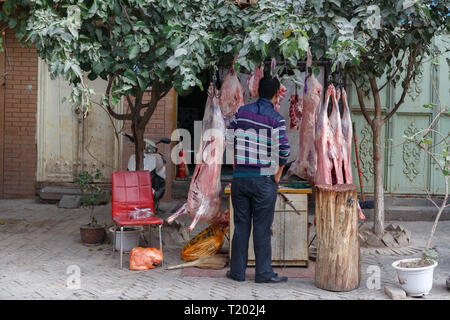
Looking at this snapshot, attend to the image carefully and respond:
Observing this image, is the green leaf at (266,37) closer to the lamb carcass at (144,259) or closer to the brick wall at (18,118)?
the lamb carcass at (144,259)

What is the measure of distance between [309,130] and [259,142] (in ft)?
4.02

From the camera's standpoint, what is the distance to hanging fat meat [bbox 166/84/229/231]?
20.3ft

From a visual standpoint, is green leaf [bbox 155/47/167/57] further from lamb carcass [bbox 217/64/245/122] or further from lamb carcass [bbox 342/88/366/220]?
lamb carcass [bbox 342/88/366/220]

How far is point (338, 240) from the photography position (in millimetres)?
5207

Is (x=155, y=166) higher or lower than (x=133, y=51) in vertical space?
lower

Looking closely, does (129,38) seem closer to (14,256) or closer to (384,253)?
(14,256)

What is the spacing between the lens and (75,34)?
5098mm

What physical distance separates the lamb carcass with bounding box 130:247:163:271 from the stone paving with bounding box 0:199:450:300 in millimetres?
90

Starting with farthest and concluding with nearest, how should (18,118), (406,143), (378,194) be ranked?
(18,118)
(406,143)
(378,194)

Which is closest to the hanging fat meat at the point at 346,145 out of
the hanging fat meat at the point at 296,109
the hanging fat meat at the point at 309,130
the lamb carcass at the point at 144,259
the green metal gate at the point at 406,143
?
the hanging fat meat at the point at 309,130

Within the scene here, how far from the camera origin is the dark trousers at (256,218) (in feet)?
17.8

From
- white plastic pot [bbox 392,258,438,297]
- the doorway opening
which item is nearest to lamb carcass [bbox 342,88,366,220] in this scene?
white plastic pot [bbox 392,258,438,297]

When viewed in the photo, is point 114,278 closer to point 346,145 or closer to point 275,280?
point 275,280

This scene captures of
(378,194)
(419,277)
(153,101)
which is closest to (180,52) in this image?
(153,101)
